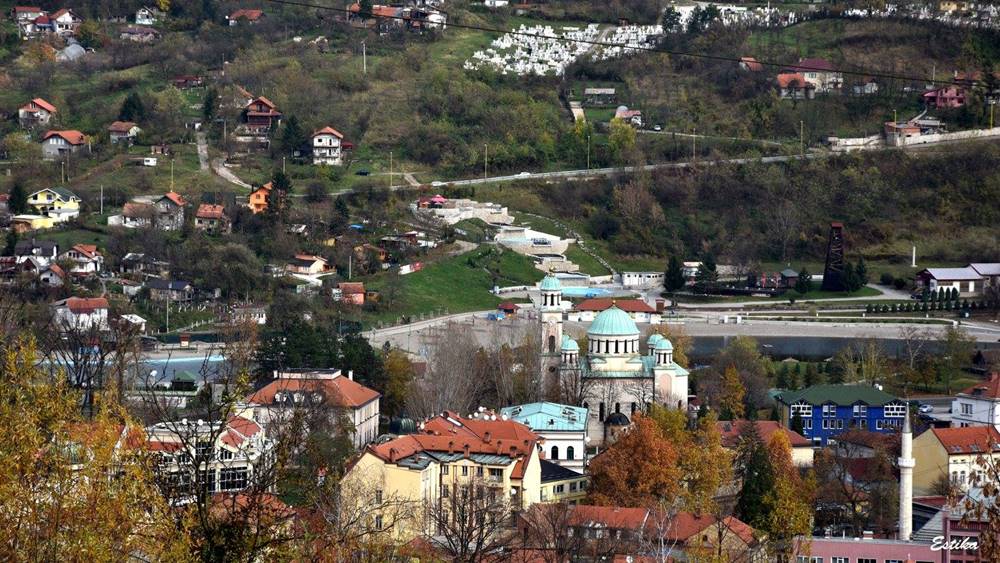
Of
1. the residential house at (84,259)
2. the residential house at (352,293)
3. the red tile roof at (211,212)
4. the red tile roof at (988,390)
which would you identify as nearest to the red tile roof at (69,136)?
the red tile roof at (211,212)

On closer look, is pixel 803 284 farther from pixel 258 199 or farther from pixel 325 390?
pixel 325 390

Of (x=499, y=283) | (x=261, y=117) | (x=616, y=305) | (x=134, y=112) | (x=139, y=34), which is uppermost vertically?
(x=139, y=34)

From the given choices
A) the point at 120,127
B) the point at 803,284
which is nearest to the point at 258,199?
the point at 120,127

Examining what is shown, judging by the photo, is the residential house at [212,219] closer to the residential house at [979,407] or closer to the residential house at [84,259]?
the residential house at [84,259]

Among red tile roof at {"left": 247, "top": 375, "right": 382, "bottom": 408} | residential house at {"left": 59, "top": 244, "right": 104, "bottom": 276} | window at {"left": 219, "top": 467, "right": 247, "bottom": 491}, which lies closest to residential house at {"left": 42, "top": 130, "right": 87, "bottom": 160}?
residential house at {"left": 59, "top": 244, "right": 104, "bottom": 276}

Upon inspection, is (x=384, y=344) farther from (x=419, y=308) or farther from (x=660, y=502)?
(x=660, y=502)

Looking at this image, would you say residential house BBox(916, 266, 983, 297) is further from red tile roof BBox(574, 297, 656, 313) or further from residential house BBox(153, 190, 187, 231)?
residential house BBox(153, 190, 187, 231)

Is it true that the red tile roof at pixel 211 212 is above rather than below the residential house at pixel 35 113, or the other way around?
below
